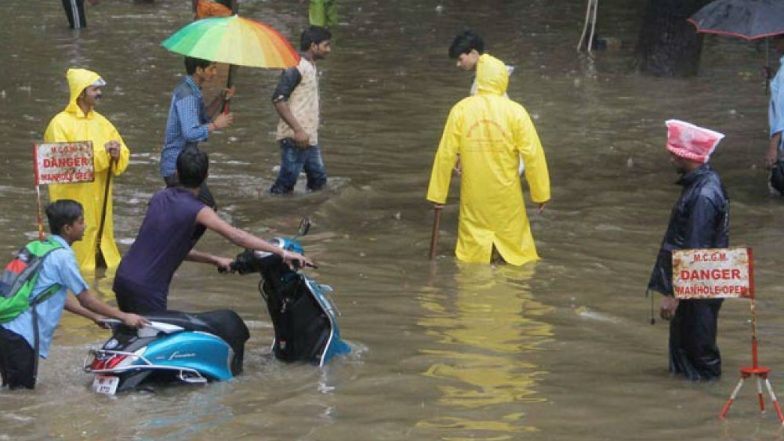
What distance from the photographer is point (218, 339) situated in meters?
8.41

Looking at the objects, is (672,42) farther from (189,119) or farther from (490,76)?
(189,119)

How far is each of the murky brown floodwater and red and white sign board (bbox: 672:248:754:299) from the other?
2.09ft

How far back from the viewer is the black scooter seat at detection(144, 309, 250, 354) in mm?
8297

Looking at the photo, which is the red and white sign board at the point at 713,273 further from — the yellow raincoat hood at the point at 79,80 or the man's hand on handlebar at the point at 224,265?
the yellow raincoat hood at the point at 79,80

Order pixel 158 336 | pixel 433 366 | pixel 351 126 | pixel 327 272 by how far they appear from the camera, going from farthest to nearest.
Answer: pixel 351 126, pixel 327 272, pixel 433 366, pixel 158 336

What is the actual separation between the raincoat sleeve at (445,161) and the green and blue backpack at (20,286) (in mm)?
4144

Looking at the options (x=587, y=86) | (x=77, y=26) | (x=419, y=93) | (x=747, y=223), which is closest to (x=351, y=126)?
(x=419, y=93)

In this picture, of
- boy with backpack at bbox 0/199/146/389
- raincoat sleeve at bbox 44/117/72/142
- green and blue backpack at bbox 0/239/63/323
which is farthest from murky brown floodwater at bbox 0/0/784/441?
raincoat sleeve at bbox 44/117/72/142

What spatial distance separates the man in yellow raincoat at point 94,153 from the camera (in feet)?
36.7

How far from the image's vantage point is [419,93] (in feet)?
65.7

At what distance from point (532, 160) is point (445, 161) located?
2.07 ft

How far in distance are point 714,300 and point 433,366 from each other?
5.21 ft

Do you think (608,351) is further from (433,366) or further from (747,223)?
(747,223)

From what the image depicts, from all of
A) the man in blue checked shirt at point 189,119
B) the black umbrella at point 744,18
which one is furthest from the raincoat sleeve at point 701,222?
the black umbrella at point 744,18
